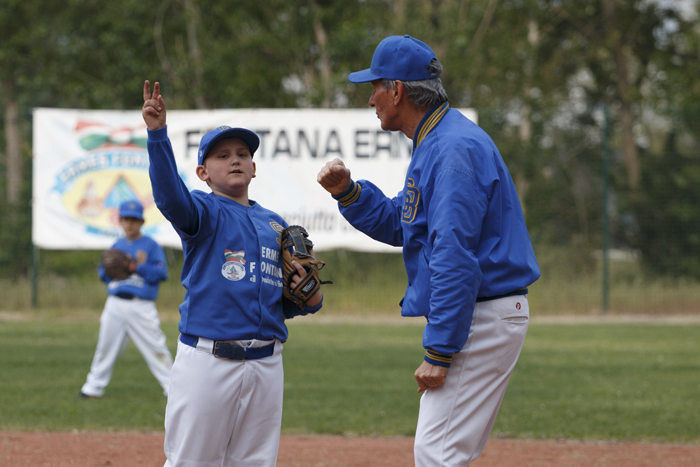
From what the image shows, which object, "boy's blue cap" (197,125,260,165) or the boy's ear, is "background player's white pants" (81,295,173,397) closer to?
the boy's ear

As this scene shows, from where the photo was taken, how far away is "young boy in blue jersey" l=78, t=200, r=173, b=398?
7586mm

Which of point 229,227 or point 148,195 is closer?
point 229,227

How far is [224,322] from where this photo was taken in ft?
10.9

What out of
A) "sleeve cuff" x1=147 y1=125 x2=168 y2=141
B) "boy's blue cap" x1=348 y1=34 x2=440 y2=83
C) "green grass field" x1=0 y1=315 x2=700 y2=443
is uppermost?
"boy's blue cap" x1=348 y1=34 x2=440 y2=83

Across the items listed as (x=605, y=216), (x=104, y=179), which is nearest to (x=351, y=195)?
(x=104, y=179)

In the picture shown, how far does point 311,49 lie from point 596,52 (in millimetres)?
9876

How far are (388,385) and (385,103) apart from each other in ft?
18.0

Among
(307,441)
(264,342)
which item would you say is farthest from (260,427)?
(307,441)

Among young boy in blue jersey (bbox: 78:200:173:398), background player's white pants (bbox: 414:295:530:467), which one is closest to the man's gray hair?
background player's white pants (bbox: 414:295:530:467)

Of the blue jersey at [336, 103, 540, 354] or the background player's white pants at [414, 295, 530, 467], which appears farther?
the background player's white pants at [414, 295, 530, 467]

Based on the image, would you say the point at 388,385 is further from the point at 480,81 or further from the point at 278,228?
the point at 480,81

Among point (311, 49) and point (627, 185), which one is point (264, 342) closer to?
point (627, 185)

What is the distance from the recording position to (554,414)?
7.14 meters

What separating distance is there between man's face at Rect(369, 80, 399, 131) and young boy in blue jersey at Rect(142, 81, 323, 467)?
0.62 metres
